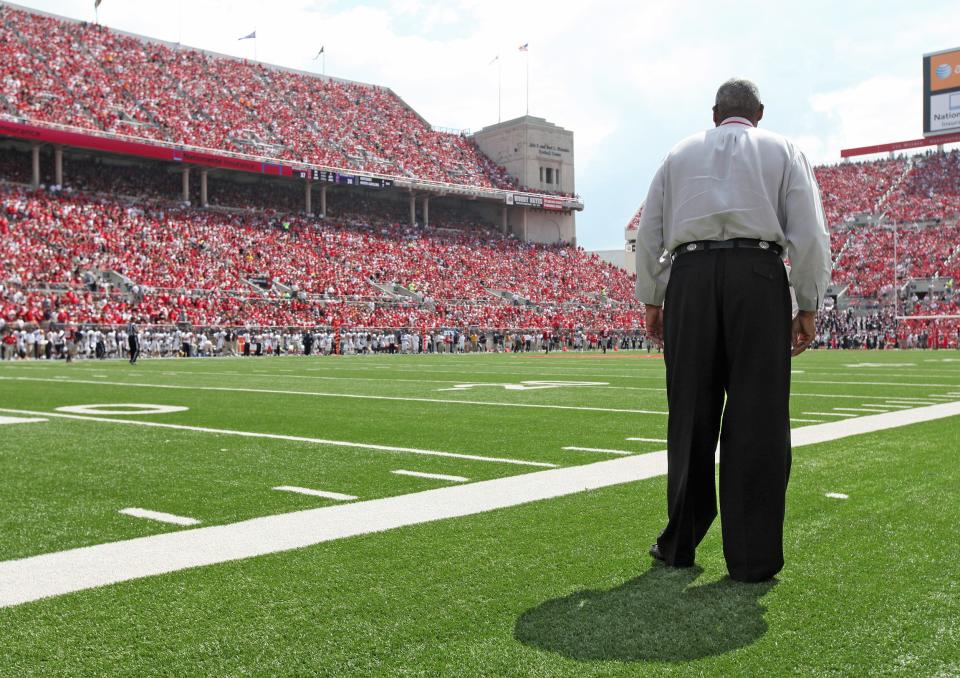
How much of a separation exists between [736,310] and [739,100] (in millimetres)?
882

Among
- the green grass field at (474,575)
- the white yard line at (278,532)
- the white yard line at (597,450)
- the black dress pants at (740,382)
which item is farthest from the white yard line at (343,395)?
the black dress pants at (740,382)

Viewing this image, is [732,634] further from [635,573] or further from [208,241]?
[208,241]

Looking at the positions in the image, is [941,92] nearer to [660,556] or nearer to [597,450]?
[597,450]

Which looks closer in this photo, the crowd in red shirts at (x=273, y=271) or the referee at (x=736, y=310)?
the referee at (x=736, y=310)

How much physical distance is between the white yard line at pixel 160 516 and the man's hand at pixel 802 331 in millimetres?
2839

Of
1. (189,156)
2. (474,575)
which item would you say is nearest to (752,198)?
(474,575)

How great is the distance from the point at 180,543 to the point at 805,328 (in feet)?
9.01

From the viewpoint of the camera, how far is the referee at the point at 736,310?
131 inches

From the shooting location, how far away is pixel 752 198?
11.1 ft

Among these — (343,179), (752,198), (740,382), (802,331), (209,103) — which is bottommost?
(740,382)

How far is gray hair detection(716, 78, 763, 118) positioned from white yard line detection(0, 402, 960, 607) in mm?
2249

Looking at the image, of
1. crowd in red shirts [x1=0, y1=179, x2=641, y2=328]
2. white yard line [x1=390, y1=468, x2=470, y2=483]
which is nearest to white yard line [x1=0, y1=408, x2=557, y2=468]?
white yard line [x1=390, y1=468, x2=470, y2=483]

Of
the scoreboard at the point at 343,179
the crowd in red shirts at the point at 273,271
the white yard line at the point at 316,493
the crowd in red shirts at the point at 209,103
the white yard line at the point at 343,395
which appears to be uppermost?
the crowd in red shirts at the point at 209,103

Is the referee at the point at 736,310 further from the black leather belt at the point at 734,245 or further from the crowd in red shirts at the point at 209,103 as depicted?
the crowd in red shirts at the point at 209,103
